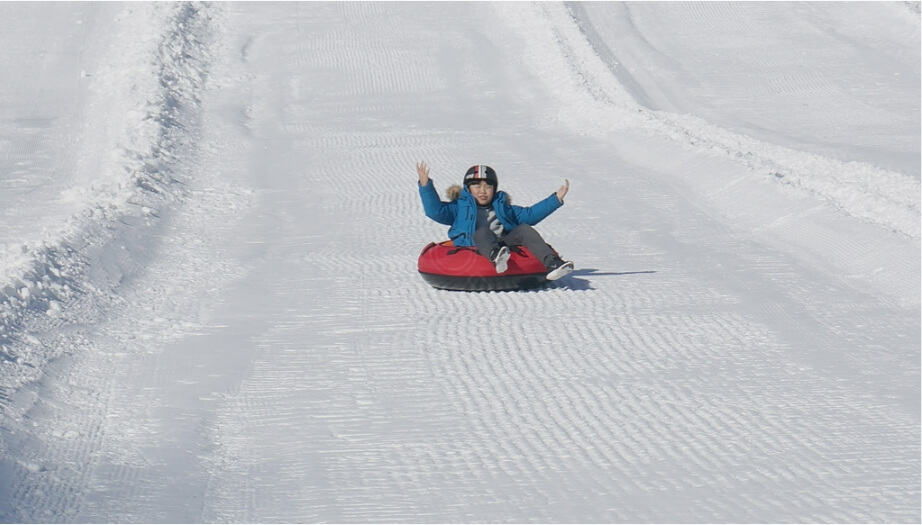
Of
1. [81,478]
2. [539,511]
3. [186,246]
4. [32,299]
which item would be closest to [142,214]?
[186,246]

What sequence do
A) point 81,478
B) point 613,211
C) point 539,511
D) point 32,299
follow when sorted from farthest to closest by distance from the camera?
point 613,211 → point 32,299 → point 81,478 → point 539,511

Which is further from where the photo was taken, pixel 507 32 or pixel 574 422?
pixel 507 32

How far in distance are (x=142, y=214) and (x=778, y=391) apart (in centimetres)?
554

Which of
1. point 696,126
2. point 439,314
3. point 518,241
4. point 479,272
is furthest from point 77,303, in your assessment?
point 696,126

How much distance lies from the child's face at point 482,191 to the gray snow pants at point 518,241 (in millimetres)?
200

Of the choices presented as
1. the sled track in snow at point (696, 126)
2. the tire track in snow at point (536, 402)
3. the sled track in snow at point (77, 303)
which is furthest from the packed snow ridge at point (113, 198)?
the sled track in snow at point (696, 126)

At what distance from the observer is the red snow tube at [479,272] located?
686cm

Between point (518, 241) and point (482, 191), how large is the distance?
376 millimetres

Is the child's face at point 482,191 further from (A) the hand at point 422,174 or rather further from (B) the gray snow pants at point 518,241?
(A) the hand at point 422,174

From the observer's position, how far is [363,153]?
1250cm

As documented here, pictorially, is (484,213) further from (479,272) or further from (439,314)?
(439,314)

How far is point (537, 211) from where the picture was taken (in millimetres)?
7168

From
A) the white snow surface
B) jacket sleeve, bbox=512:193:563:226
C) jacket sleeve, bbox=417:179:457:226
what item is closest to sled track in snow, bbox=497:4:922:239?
the white snow surface

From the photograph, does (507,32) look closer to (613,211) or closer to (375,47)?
(375,47)
